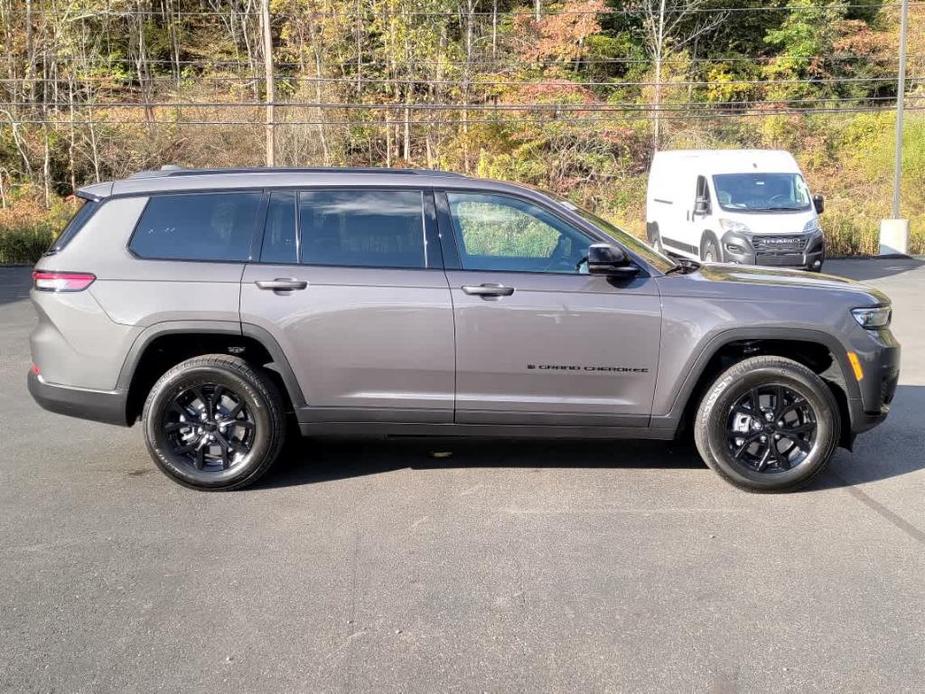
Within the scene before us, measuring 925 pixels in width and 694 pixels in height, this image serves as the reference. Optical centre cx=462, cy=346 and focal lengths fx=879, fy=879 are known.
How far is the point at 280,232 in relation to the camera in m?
5.09

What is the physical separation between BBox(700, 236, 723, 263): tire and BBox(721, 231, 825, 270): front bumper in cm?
36

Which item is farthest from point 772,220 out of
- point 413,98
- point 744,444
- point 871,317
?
point 413,98

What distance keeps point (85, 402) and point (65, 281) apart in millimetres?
704

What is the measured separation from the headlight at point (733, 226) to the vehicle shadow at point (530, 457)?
891 centimetres

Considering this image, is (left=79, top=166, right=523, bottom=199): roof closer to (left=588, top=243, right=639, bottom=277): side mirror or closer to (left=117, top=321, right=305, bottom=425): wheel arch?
(left=588, top=243, right=639, bottom=277): side mirror

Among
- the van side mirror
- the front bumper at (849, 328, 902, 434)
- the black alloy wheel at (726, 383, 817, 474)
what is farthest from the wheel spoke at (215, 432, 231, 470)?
the van side mirror

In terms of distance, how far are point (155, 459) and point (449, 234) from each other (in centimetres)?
213

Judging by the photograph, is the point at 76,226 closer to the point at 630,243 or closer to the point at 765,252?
the point at 630,243

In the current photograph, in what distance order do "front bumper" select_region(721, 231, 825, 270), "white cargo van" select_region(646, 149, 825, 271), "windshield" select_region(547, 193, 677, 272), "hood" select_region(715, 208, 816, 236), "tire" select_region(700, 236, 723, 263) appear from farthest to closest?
1. "tire" select_region(700, 236, 723, 263)
2. "hood" select_region(715, 208, 816, 236)
3. "white cargo van" select_region(646, 149, 825, 271)
4. "front bumper" select_region(721, 231, 825, 270)
5. "windshield" select_region(547, 193, 677, 272)

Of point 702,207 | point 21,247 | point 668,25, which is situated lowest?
point 21,247

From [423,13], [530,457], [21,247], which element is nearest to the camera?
[530,457]

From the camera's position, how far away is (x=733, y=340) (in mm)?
4941

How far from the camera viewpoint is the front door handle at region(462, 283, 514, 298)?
193 inches

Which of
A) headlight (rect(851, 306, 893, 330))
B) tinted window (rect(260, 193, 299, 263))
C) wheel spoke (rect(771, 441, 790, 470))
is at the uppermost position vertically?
tinted window (rect(260, 193, 299, 263))
